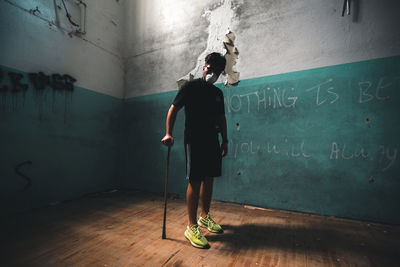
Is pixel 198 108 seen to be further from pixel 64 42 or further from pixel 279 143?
pixel 64 42

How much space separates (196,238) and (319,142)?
5.19 feet

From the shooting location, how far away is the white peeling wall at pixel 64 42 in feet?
6.42

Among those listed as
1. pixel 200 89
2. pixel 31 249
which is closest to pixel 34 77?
pixel 31 249

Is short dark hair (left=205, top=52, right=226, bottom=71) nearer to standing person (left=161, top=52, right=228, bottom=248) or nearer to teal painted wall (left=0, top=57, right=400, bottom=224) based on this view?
standing person (left=161, top=52, right=228, bottom=248)

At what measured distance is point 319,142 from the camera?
1988 mm

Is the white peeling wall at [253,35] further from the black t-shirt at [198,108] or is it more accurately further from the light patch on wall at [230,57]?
the black t-shirt at [198,108]

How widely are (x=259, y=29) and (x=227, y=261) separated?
7.99ft

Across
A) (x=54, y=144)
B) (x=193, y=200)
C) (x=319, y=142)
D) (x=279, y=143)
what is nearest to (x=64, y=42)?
(x=54, y=144)

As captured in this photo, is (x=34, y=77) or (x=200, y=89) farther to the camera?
(x=34, y=77)

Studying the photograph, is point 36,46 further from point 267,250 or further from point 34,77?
point 267,250

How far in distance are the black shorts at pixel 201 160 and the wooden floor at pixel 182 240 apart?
0.53 m

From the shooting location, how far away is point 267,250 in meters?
1.34

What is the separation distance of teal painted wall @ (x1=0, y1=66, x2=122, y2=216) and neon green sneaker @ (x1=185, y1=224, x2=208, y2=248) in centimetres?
192

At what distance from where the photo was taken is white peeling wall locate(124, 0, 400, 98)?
186 centimetres
